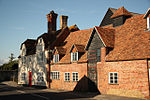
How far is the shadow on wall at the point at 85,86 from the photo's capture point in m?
25.3

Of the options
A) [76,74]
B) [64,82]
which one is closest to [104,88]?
[76,74]

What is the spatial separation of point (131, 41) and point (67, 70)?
11435 mm

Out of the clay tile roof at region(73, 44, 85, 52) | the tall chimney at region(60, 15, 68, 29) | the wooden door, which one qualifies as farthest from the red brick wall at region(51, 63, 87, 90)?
the tall chimney at region(60, 15, 68, 29)

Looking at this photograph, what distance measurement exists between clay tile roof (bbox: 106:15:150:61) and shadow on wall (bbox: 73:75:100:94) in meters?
4.54

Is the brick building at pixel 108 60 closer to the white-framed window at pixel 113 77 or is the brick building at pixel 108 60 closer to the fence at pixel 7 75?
the white-framed window at pixel 113 77

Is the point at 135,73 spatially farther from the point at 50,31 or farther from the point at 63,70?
the point at 50,31

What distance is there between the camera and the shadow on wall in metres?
25.3

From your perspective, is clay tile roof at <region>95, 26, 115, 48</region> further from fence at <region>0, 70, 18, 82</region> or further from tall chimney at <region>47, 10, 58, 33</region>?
fence at <region>0, 70, 18, 82</region>

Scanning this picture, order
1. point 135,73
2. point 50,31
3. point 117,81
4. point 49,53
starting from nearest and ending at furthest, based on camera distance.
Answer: point 135,73, point 117,81, point 49,53, point 50,31

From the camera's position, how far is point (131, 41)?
2292 cm

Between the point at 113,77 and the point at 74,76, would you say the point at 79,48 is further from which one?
the point at 113,77

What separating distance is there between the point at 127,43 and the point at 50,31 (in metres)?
20.7

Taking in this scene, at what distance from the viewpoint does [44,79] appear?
35281 millimetres

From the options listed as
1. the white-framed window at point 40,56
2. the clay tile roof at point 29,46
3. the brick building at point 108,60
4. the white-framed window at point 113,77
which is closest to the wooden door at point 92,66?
the brick building at point 108,60
